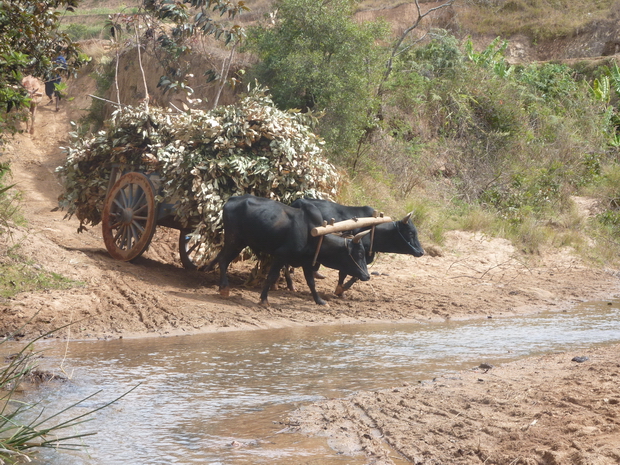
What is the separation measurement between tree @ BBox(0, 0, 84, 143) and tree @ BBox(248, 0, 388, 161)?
6337 mm

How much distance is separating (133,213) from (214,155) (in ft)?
4.87

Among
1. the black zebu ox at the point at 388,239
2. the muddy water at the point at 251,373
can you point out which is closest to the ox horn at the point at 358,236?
the black zebu ox at the point at 388,239

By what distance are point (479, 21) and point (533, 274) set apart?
19.0 metres

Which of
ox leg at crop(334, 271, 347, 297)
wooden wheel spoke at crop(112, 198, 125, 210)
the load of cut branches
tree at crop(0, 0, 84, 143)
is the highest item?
tree at crop(0, 0, 84, 143)

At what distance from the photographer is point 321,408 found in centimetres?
493

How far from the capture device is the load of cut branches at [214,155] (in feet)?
29.9

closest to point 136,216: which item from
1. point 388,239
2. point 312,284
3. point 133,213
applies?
point 133,213

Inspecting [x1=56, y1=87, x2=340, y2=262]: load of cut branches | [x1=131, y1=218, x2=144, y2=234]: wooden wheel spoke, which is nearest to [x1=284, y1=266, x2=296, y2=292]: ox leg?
[x1=56, y1=87, x2=340, y2=262]: load of cut branches

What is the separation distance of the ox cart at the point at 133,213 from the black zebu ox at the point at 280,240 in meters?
0.82

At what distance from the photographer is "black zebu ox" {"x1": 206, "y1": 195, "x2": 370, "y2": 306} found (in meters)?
8.76

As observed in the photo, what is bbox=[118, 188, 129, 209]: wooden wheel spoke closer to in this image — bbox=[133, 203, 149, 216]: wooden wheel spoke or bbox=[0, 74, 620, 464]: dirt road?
bbox=[133, 203, 149, 216]: wooden wheel spoke

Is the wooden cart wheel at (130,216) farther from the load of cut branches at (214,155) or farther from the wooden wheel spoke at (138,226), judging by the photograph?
the load of cut branches at (214,155)

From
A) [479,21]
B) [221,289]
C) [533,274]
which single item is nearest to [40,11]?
[221,289]

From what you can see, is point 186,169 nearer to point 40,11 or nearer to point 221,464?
point 40,11
